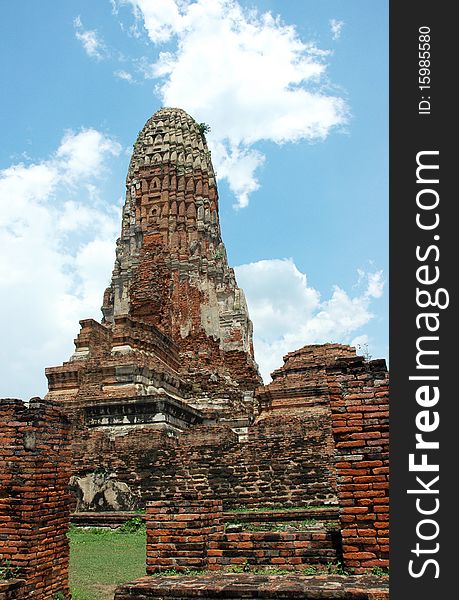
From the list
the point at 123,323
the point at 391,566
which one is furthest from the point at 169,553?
the point at 123,323

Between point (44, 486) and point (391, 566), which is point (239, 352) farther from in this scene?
point (391, 566)

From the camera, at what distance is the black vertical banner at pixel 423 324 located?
3.53m

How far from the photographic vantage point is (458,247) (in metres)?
3.80

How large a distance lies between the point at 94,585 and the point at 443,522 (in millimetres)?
4763

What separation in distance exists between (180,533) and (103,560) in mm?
2859

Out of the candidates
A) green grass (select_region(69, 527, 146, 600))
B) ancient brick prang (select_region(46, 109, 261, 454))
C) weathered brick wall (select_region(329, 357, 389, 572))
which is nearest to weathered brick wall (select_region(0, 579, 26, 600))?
green grass (select_region(69, 527, 146, 600))

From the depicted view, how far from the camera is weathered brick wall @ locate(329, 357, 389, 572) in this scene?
4801 mm

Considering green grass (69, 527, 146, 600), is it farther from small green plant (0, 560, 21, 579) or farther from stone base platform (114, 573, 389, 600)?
stone base platform (114, 573, 389, 600)

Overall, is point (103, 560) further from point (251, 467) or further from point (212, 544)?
point (251, 467)

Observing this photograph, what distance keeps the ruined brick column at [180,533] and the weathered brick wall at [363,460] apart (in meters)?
1.55

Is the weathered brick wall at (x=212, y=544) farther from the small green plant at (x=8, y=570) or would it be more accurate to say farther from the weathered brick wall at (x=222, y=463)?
the weathered brick wall at (x=222, y=463)

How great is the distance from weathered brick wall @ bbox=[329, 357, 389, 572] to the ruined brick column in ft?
5.10

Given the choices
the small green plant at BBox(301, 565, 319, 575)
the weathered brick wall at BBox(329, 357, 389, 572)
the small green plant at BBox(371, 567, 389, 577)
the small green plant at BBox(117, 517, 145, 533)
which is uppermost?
the weathered brick wall at BBox(329, 357, 389, 572)

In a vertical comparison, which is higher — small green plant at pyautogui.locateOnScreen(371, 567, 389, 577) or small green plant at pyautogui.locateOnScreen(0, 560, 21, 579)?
small green plant at pyautogui.locateOnScreen(371, 567, 389, 577)
